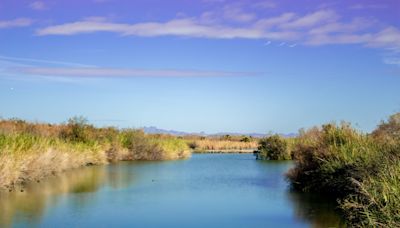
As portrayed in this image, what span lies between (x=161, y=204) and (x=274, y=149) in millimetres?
26936

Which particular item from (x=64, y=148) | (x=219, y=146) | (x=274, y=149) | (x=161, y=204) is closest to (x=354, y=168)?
(x=161, y=204)

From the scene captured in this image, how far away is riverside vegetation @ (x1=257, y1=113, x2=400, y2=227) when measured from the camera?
9934mm

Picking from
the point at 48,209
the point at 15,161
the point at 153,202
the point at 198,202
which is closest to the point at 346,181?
the point at 198,202

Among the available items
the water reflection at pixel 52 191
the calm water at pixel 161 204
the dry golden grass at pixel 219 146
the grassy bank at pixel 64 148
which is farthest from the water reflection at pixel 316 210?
the dry golden grass at pixel 219 146

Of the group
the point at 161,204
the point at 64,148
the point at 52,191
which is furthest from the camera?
the point at 64,148

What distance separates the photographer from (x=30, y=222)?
14.2m

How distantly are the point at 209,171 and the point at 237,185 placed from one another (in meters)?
8.15

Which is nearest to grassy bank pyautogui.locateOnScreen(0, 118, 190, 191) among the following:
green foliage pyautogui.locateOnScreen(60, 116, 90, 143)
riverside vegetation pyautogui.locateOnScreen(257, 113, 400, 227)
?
green foliage pyautogui.locateOnScreen(60, 116, 90, 143)

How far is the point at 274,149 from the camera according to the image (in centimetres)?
4412

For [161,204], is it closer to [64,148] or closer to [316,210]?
[316,210]

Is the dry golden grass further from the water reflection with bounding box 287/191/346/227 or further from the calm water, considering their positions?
the water reflection with bounding box 287/191/346/227

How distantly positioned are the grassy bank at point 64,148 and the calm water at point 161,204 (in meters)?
0.90

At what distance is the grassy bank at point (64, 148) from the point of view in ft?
71.6

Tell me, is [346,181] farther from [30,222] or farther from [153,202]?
[30,222]
